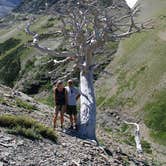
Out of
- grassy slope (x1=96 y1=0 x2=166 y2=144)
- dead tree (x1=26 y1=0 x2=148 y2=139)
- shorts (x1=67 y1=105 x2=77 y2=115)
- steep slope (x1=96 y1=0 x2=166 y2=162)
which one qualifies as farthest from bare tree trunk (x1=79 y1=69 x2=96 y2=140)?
grassy slope (x1=96 y1=0 x2=166 y2=144)

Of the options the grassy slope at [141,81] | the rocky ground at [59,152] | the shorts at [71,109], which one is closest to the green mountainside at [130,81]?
the grassy slope at [141,81]

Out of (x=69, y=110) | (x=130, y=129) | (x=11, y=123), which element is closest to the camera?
(x=11, y=123)

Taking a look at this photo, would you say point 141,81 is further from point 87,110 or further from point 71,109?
point 71,109

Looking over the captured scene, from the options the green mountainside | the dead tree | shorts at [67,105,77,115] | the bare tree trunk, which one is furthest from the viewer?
the green mountainside

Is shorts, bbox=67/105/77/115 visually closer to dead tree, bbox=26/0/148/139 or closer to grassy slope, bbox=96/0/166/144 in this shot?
dead tree, bbox=26/0/148/139

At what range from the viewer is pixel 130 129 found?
49.5m

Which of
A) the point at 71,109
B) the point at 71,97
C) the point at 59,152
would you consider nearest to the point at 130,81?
the point at 71,109

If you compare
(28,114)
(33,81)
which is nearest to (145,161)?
(28,114)

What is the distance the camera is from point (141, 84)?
216 feet

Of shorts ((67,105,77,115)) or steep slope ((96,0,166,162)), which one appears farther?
steep slope ((96,0,166,162))

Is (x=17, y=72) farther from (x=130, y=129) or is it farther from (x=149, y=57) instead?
(x=130, y=129)

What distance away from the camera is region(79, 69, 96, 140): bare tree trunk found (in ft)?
74.4

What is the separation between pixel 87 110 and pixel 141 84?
1715 inches

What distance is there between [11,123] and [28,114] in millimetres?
5703
